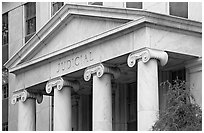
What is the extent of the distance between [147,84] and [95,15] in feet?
13.4

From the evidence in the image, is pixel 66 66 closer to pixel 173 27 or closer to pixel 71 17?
pixel 71 17

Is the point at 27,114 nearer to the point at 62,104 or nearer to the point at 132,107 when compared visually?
the point at 62,104

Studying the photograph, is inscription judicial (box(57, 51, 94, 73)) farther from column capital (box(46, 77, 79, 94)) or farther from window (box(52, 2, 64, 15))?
window (box(52, 2, 64, 15))

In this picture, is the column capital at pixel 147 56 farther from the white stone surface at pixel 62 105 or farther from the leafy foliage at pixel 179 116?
the white stone surface at pixel 62 105

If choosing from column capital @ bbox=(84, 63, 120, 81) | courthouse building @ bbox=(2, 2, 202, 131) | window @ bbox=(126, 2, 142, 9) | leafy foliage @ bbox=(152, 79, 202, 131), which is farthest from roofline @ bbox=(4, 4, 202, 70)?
window @ bbox=(126, 2, 142, 9)

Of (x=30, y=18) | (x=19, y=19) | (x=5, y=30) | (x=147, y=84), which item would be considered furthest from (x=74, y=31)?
(x=5, y=30)

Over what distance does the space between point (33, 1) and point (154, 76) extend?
16845mm

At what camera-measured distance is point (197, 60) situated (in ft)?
102

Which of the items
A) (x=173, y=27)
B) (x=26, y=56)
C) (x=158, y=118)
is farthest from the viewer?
(x=26, y=56)

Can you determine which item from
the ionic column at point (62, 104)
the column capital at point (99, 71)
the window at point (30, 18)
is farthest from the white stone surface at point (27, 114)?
the window at point (30, 18)

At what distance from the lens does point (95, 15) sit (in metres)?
32.2

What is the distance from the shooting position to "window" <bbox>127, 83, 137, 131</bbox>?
36.3 meters

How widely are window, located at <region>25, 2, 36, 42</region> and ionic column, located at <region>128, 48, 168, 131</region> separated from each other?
1610 cm

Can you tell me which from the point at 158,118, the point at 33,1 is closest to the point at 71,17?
the point at 158,118
